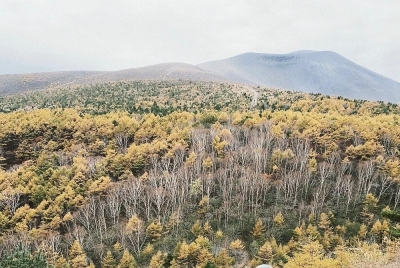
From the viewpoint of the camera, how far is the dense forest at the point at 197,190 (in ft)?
139

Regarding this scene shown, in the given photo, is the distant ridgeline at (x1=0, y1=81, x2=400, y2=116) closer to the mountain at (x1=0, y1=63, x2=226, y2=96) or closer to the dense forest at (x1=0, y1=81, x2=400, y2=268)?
the dense forest at (x1=0, y1=81, x2=400, y2=268)

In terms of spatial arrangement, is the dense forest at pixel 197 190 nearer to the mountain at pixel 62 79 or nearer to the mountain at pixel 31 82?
the mountain at pixel 62 79

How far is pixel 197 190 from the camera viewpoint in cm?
5156

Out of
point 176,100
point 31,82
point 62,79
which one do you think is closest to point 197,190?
point 176,100

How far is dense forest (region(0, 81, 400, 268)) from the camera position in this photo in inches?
1662

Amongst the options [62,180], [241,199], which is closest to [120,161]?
[62,180]

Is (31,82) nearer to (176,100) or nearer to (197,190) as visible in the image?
(176,100)

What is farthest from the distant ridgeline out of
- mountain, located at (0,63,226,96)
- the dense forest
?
mountain, located at (0,63,226,96)

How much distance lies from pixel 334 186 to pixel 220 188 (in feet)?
55.6

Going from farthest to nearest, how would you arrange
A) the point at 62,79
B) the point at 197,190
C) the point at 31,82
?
the point at 62,79 < the point at 31,82 < the point at 197,190

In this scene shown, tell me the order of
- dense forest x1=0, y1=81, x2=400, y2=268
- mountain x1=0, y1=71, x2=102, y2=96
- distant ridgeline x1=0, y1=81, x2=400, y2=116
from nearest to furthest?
dense forest x1=0, y1=81, x2=400, y2=268 → distant ridgeline x1=0, y1=81, x2=400, y2=116 → mountain x1=0, y1=71, x2=102, y2=96

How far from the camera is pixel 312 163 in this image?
171 feet

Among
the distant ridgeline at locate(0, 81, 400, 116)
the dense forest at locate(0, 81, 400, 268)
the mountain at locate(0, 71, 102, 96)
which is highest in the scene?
the mountain at locate(0, 71, 102, 96)

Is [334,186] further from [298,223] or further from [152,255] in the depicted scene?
[152,255]
